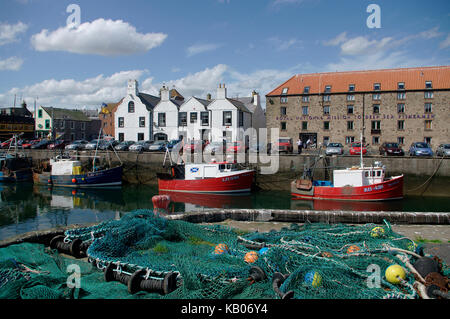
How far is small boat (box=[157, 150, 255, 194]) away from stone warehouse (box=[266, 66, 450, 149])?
18.2 meters

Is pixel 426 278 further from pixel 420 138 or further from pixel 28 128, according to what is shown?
pixel 28 128

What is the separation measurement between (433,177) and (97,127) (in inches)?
2148

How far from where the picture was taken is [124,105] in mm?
45094

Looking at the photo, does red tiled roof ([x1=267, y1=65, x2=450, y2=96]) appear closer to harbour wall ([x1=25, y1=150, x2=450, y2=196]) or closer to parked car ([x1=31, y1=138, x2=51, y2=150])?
harbour wall ([x1=25, y1=150, x2=450, y2=196])

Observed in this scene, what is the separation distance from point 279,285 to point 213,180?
62.2ft

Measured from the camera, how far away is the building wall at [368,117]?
117ft

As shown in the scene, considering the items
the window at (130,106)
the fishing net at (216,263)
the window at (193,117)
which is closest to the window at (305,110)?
the window at (193,117)

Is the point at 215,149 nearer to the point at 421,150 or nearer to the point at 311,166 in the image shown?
the point at 311,166

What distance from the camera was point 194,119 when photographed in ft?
139

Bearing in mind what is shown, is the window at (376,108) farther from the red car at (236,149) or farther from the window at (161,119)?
the window at (161,119)

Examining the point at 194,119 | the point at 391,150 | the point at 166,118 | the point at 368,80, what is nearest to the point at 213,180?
the point at 391,150

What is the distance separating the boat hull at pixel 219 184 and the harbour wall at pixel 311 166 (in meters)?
2.36

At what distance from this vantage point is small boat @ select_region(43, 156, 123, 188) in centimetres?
2700

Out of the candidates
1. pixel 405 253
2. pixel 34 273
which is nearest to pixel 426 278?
pixel 405 253
